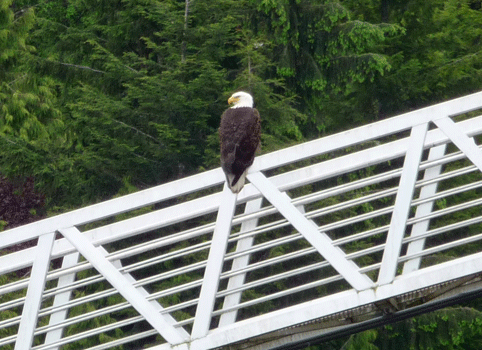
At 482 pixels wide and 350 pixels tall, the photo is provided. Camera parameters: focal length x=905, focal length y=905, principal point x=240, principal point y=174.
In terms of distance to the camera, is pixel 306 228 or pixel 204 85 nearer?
pixel 306 228

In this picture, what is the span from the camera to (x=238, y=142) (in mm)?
6840

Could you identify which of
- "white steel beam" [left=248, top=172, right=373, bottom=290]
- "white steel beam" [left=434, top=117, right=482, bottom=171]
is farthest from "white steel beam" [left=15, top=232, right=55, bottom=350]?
"white steel beam" [left=434, top=117, right=482, bottom=171]

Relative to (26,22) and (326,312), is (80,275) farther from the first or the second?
(26,22)

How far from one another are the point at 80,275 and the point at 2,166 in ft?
7.22

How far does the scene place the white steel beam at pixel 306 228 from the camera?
6.21m

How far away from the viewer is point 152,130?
11984 millimetres

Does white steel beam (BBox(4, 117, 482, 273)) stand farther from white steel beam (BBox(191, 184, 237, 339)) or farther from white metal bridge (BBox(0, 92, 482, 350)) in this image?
white steel beam (BBox(191, 184, 237, 339))

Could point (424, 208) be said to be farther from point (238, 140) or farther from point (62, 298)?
point (62, 298)

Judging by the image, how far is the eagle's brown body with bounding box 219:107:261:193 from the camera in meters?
6.28

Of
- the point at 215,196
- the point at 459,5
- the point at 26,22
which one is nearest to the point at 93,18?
the point at 26,22

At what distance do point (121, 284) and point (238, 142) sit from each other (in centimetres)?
138

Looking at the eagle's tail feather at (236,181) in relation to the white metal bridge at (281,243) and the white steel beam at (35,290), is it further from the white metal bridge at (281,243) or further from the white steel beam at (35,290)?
the white steel beam at (35,290)

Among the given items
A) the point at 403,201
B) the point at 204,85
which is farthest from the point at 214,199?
the point at 204,85

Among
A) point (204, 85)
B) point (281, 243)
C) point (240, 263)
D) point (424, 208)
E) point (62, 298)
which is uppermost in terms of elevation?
point (424, 208)
